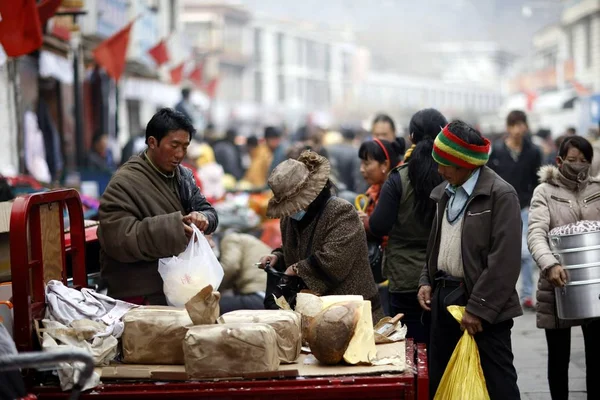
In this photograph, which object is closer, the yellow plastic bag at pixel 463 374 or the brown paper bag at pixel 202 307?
the brown paper bag at pixel 202 307

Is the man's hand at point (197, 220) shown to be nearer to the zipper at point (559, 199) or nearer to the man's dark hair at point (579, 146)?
the zipper at point (559, 199)

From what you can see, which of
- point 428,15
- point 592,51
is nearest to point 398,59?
point 428,15

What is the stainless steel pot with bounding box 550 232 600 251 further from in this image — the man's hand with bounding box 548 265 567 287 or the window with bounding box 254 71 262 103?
the window with bounding box 254 71 262 103

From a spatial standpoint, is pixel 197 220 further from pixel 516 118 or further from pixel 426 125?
pixel 516 118

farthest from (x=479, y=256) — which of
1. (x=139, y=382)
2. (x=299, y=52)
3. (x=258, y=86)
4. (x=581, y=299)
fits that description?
(x=299, y=52)

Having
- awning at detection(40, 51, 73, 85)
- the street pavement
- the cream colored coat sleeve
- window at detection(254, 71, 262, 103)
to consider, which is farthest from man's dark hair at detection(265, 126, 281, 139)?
window at detection(254, 71, 262, 103)

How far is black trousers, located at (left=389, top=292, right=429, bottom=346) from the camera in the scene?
6.05 m

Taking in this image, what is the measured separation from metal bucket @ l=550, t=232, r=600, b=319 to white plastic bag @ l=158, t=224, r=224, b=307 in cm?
197

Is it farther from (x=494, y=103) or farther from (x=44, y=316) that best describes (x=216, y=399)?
(x=494, y=103)

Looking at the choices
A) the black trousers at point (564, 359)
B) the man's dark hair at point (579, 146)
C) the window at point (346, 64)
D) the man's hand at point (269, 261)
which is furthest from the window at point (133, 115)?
the window at point (346, 64)

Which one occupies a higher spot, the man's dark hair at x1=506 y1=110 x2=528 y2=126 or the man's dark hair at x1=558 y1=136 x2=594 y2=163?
the man's dark hair at x1=506 y1=110 x2=528 y2=126

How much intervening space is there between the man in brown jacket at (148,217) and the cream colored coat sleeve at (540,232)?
6.14 feet

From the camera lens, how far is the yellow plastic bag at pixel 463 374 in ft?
15.9

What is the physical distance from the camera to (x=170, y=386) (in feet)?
13.9
